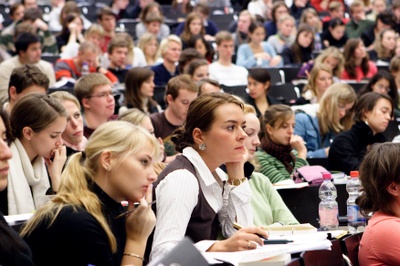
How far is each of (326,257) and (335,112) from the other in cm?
463

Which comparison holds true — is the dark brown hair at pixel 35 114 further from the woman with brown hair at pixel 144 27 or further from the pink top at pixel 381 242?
the woman with brown hair at pixel 144 27

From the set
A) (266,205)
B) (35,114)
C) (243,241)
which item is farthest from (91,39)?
(243,241)

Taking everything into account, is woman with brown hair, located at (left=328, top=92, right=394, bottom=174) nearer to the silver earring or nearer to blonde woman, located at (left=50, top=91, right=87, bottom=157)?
blonde woman, located at (left=50, top=91, right=87, bottom=157)

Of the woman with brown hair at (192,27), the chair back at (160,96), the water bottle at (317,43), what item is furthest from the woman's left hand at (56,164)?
the water bottle at (317,43)

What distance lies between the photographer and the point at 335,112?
329 inches

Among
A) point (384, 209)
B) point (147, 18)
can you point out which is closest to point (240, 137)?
point (384, 209)

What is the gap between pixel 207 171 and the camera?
13.7 ft

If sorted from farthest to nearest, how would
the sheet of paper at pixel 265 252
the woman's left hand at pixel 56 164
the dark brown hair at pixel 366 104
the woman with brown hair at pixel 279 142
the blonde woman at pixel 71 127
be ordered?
the dark brown hair at pixel 366 104 < the woman with brown hair at pixel 279 142 < the blonde woman at pixel 71 127 < the woman's left hand at pixel 56 164 < the sheet of paper at pixel 265 252

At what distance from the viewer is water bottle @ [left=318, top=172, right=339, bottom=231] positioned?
4887mm

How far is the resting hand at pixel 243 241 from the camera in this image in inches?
144

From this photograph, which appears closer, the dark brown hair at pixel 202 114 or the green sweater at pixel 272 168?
the dark brown hair at pixel 202 114

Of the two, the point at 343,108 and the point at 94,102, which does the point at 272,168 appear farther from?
the point at 343,108

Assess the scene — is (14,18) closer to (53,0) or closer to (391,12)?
(53,0)

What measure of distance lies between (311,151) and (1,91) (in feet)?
9.19
